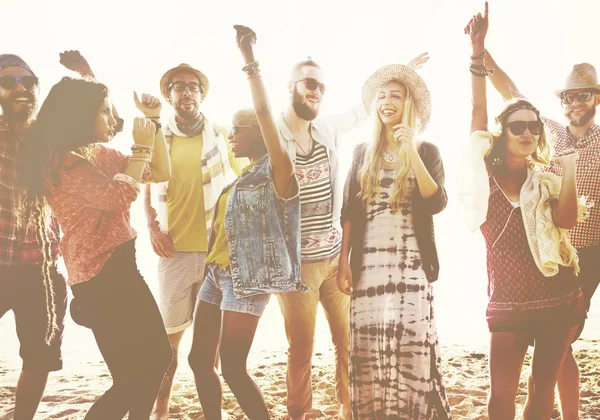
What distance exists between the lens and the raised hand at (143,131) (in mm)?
2768

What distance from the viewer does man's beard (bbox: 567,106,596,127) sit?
3891 millimetres

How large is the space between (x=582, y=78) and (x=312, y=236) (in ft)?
7.62

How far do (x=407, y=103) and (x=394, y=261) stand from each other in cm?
93

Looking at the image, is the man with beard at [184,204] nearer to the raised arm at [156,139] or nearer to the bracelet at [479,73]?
the raised arm at [156,139]

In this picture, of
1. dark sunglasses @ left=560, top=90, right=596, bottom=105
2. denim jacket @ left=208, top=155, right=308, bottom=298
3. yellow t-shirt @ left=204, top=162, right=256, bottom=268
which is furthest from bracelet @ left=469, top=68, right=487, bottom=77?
yellow t-shirt @ left=204, top=162, right=256, bottom=268

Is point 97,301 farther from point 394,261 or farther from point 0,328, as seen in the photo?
point 0,328

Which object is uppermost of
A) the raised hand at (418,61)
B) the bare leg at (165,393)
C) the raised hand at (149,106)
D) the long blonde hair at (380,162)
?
the raised hand at (418,61)

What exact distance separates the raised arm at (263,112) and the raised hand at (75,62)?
49.9 inches

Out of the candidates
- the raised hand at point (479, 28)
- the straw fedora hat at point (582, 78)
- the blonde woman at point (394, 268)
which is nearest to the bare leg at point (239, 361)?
the blonde woman at point (394, 268)

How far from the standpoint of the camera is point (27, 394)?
10.8ft

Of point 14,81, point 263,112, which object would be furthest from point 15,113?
point 263,112

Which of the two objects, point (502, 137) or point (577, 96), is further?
point (577, 96)

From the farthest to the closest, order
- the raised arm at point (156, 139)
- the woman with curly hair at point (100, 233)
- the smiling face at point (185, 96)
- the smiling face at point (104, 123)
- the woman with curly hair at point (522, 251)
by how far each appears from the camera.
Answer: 1. the smiling face at point (185, 96)
2. the raised arm at point (156, 139)
3. the woman with curly hair at point (522, 251)
4. the smiling face at point (104, 123)
5. the woman with curly hair at point (100, 233)

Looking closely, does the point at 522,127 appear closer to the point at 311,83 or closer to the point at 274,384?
the point at 311,83
